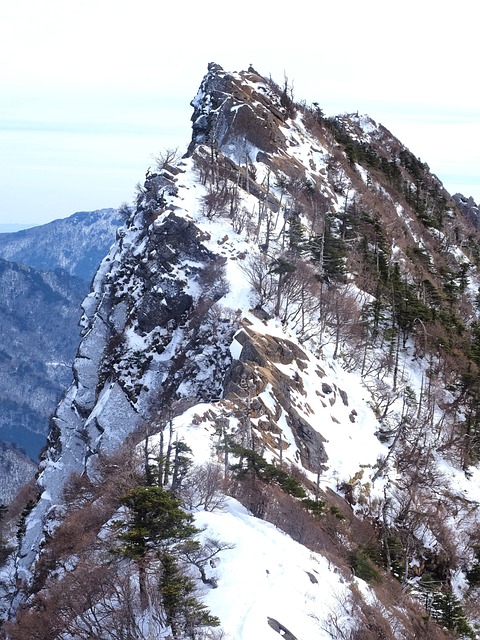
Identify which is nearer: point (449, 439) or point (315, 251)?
point (449, 439)

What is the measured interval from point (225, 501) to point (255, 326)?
1943 cm

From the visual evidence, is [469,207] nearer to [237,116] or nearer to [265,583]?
[237,116]

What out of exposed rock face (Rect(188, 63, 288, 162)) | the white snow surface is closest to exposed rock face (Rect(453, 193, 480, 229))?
exposed rock face (Rect(188, 63, 288, 162))

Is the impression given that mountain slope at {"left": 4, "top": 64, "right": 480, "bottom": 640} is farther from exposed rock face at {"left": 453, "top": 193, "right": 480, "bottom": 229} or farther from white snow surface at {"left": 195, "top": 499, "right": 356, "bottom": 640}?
exposed rock face at {"left": 453, "top": 193, "right": 480, "bottom": 229}

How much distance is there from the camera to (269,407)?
3984 cm

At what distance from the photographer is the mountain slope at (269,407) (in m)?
24.6

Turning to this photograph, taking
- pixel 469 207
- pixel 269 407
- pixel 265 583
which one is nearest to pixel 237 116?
pixel 269 407

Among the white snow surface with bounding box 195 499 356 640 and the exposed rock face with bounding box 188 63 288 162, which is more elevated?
the exposed rock face with bounding box 188 63 288 162

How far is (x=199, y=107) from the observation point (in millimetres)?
79938

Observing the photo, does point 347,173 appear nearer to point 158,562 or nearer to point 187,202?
point 187,202

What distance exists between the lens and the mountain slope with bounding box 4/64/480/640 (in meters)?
24.6

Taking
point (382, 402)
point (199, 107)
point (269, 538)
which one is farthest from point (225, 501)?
point (199, 107)

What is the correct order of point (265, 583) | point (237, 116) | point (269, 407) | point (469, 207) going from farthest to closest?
→ point (469, 207)
point (237, 116)
point (269, 407)
point (265, 583)

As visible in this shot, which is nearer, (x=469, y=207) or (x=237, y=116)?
(x=237, y=116)
